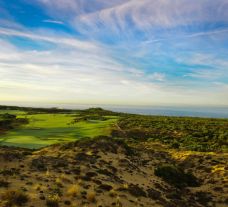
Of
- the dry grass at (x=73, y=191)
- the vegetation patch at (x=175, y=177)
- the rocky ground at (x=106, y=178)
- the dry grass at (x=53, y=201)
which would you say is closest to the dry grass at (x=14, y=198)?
the rocky ground at (x=106, y=178)

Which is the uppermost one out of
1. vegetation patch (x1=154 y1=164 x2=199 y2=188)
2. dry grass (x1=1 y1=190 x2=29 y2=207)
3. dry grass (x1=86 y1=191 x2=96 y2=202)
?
dry grass (x1=1 y1=190 x2=29 y2=207)

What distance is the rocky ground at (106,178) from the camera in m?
18.4

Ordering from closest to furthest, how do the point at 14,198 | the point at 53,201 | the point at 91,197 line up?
the point at 14,198, the point at 53,201, the point at 91,197

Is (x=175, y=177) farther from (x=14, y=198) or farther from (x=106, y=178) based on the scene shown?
(x=14, y=198)

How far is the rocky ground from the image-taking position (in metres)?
18.4

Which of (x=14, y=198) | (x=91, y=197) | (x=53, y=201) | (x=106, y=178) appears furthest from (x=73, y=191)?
(x=106, y=178)

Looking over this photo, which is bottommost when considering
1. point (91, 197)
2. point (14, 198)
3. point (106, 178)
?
point (106, 178)

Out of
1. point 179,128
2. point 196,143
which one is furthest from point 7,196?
point 179,128

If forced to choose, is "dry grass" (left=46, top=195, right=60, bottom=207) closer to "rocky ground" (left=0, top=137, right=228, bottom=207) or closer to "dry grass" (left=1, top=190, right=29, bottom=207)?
"rocky ground" (left=0, top=137, right=228, bottom=207)

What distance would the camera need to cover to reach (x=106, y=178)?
24859 mm

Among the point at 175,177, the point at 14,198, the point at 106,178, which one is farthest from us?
the point at 175,177

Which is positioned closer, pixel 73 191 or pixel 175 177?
pixel 73 191

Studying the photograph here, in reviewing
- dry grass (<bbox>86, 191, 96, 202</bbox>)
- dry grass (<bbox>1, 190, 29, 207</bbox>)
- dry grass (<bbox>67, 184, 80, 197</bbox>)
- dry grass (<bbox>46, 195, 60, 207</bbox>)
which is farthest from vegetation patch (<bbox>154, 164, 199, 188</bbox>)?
dry grass (<bbox>1, 190, 29, 207</bbox>)

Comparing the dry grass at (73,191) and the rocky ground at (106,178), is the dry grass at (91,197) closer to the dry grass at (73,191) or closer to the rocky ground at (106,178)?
the rocky ground at (106,178)
